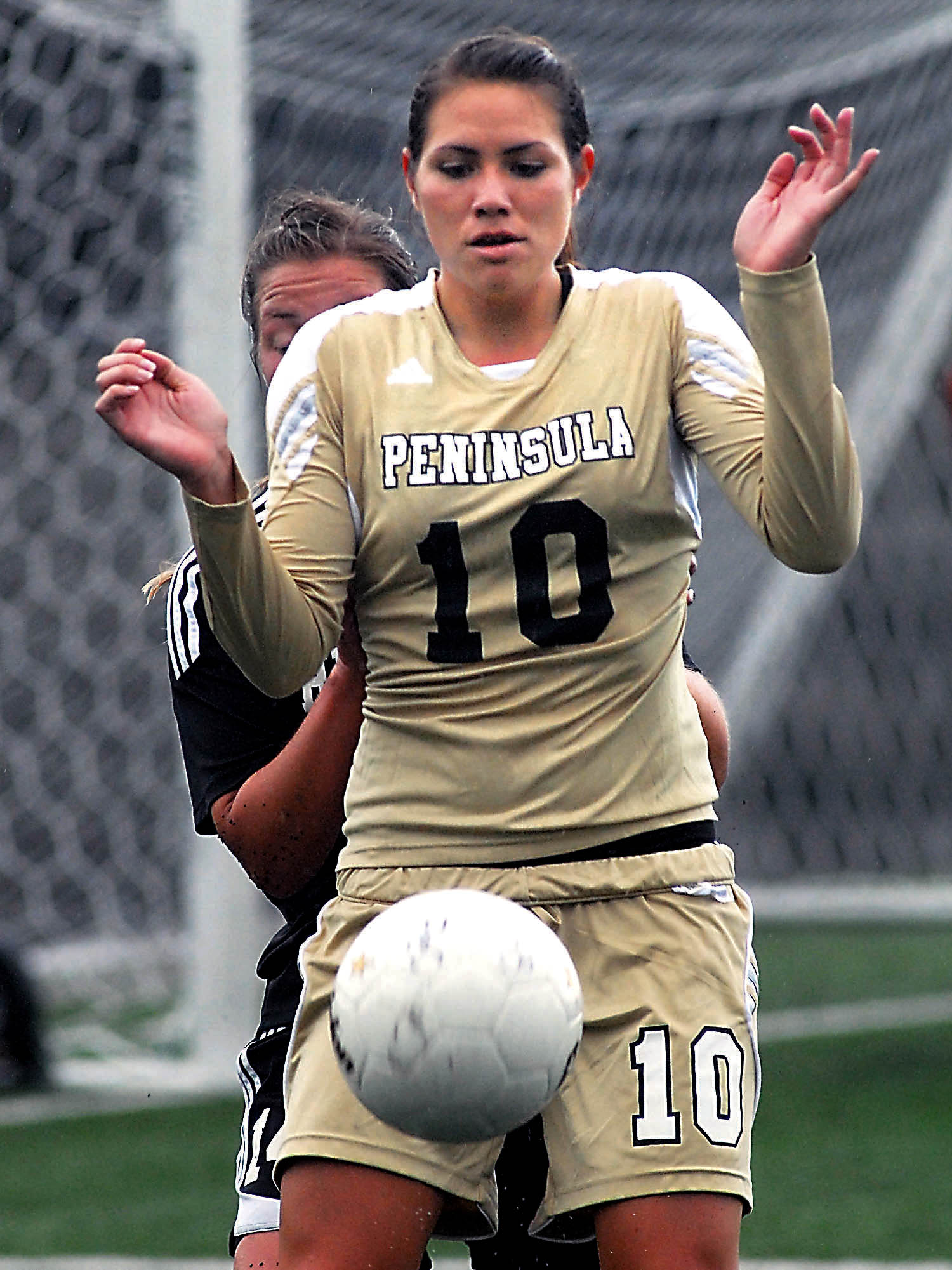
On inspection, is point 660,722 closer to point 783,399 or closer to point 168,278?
point 783,399

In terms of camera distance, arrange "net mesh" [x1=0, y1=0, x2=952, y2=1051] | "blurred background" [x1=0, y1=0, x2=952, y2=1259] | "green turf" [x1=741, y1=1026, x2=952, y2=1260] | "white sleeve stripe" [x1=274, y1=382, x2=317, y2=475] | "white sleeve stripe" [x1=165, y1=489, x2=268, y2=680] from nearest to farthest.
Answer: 1. "white sleeve stripe" [x1=274, y1=382, x2=317, y2=475]
2. "white sleeve stripe" [x1=165, y1=489, x2=268, y2=680]
3. "green turf" [x1=741, y1=1026, x2=952, y2=1260]
4. "blurred background" [x1=0, y1=0, x2=952, y2=1259]
5. "net mesh" [x1=0, y1=0, x2=952, y2=1051]

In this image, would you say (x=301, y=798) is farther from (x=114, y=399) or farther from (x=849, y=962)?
(x=849, y=962)

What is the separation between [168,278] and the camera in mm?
7176

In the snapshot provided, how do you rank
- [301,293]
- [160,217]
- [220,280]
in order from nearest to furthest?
[301,293]
[220,280]
[160,217]

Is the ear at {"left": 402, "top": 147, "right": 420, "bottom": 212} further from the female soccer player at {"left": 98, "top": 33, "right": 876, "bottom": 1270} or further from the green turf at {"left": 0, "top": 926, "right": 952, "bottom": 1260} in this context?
the green turf at {"left": 0, "top": 926, "right": 952, "bottom": 1260}

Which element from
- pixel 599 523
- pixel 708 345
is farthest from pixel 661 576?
pixel 708 345

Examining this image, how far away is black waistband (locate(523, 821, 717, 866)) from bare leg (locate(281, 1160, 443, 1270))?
395 mm

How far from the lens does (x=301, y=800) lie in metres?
2.86

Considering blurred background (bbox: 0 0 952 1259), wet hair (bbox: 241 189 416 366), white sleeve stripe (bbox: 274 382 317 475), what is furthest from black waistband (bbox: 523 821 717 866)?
blurred background (bbox: 0 0 952 1259)

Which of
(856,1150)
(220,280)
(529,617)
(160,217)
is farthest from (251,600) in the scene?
(160,217)

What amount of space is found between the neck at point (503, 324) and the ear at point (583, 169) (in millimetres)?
132

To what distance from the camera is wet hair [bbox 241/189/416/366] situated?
318 cm

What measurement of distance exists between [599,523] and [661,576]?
4.6 inches

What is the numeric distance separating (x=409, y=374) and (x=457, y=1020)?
779 mm
